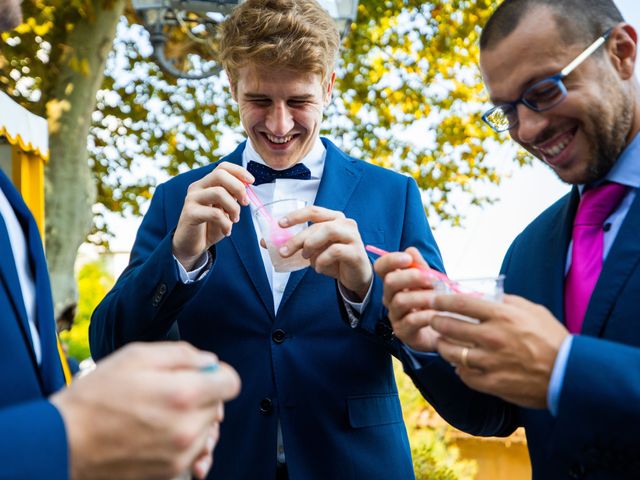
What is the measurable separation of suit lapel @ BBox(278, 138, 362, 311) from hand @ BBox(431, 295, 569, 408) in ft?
3.61

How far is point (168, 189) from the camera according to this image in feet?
10.5

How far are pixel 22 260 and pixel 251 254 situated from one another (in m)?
1.09

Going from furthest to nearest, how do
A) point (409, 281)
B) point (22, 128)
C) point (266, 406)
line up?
point (22, 128), point (266, 406), point (409, 281)

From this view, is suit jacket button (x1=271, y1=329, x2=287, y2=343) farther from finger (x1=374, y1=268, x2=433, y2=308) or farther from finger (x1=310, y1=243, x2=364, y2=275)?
finger (x1=374, y1=268, x2=433, y2=308)

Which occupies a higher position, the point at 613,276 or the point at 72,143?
the point at 613,276

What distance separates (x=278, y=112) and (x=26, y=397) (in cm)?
161

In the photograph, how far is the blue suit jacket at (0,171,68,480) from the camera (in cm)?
127

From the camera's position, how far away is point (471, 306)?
1797 millimetres

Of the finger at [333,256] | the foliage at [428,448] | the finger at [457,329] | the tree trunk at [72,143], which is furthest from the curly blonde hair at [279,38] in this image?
the tree trunk at [72,143]

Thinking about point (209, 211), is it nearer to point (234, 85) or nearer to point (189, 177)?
point (189, 177)

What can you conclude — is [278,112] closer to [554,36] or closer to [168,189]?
[168,189]

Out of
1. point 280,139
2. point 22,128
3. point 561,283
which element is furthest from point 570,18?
point 22,128

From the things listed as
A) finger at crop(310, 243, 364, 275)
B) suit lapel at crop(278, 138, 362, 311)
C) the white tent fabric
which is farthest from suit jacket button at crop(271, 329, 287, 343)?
the white tent fabric

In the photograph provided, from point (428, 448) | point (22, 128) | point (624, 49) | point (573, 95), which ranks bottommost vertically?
point (428, 448)
